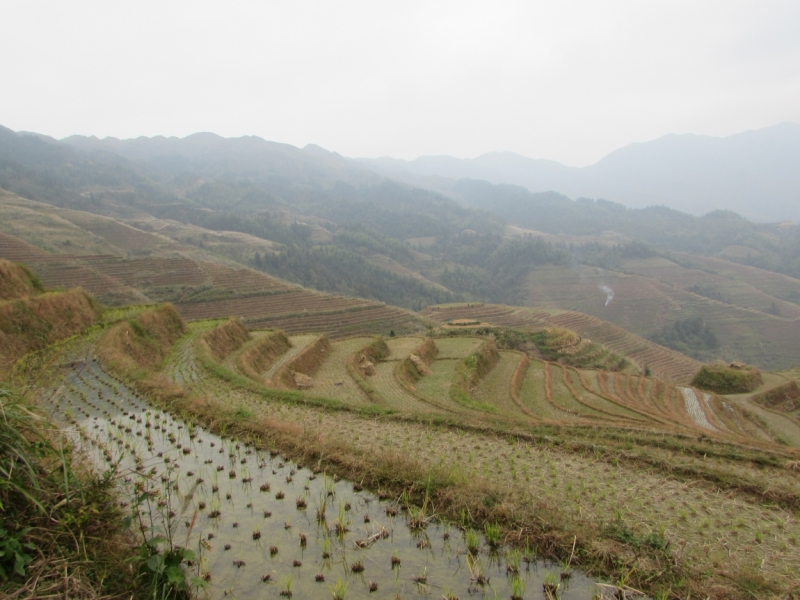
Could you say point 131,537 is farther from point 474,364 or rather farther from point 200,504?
point 474,364

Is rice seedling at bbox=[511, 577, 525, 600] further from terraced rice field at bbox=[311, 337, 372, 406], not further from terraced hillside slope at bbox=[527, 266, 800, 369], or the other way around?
terraced hillside slope at bbox=[527, 266, 800, 369]

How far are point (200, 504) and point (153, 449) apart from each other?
2943 mm

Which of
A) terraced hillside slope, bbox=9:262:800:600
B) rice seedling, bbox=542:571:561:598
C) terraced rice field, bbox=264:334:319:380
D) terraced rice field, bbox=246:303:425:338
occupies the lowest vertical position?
terraced rice field, bbox=246:303:425:338

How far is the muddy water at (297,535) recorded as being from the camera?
4969mm

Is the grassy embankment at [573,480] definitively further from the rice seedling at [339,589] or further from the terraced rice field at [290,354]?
the terraced rice field at [290,354]

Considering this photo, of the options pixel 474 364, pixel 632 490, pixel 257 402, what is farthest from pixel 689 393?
pixel 257 402

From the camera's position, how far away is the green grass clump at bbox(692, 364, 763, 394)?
36.8 meters

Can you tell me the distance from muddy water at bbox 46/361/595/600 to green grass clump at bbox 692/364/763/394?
41119 mm

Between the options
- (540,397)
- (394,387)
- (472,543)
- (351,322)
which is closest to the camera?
(472,543)

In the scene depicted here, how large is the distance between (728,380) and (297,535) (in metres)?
43.6

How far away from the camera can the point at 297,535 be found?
589 cm

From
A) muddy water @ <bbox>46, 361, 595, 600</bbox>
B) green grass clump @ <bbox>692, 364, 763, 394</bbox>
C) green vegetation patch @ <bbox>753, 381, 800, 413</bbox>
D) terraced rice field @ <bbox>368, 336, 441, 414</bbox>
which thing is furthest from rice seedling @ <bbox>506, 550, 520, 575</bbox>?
green grass clump @ <bbox>692, 364, 763, 394</bbox>

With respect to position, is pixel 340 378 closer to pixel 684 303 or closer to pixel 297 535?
pixel 297 535

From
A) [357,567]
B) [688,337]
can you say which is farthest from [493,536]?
[688,337]
